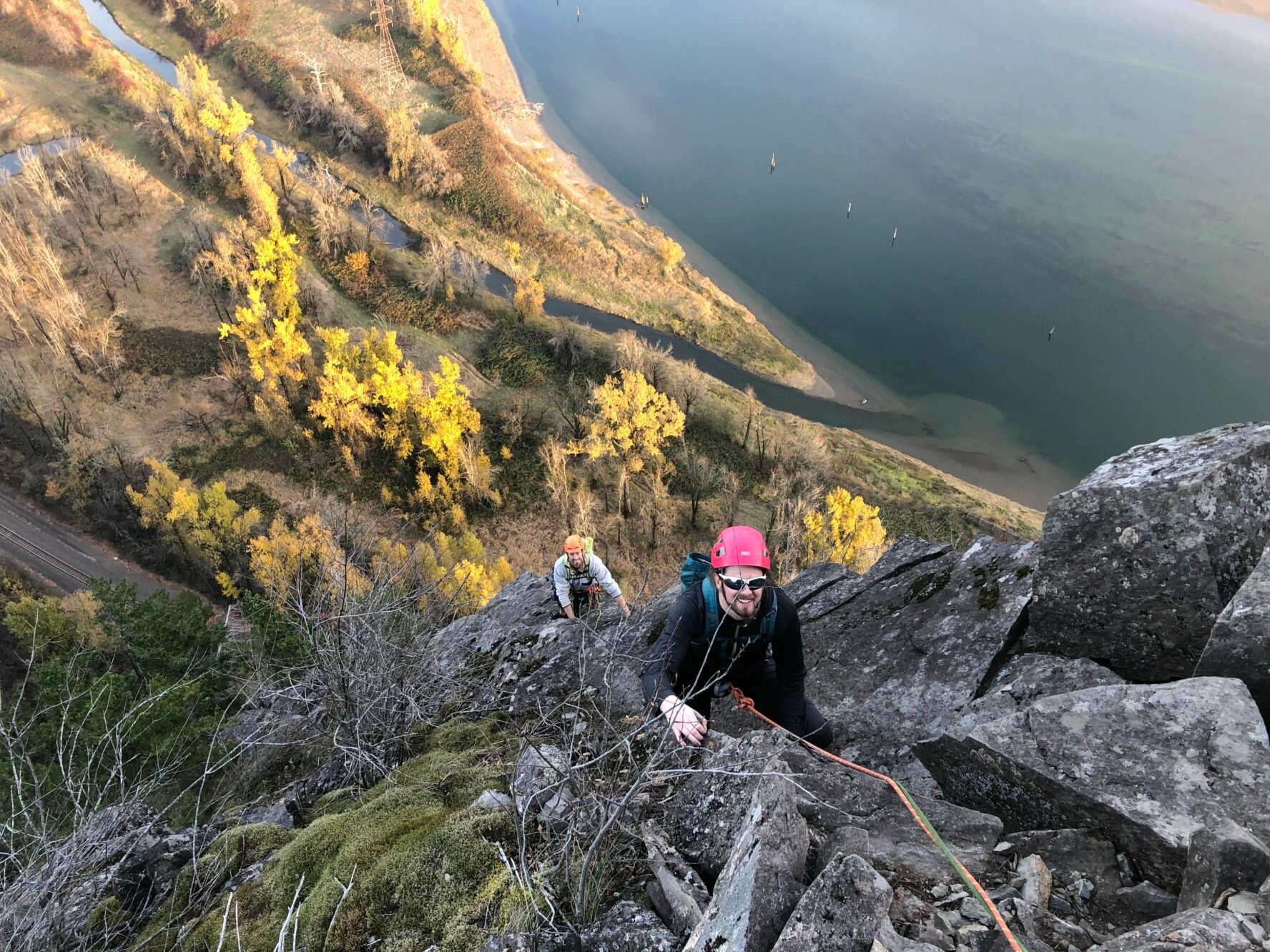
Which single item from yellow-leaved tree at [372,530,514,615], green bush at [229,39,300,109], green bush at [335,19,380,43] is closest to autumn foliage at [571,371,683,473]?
yellow-leaved tree at [372,530,514,615]

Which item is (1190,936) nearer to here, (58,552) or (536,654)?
(536,654)

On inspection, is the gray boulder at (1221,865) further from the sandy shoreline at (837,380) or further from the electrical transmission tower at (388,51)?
the electrical transmission tower at (388,51)

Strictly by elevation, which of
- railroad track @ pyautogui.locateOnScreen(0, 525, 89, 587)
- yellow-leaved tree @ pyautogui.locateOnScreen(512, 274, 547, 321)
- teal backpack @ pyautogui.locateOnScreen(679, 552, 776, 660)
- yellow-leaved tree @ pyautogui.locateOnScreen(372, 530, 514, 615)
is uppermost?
teal backpack @ pyautogui.locateOnScreen(679, 552, 776, 660)

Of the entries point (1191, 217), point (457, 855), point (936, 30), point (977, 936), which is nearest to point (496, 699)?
point (457, 855)

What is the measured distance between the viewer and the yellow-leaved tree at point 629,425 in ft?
125

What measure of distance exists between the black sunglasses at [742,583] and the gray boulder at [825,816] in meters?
1.20

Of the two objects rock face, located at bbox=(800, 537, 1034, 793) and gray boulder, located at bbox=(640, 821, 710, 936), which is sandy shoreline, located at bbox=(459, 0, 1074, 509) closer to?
rock face, located at bbox=(800, 537, 1034, 793)

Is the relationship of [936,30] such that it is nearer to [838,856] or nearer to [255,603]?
[255,603]

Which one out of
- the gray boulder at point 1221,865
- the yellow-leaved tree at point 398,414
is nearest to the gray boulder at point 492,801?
the gray boulder at point 1221,865

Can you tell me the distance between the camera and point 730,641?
5.91 metres

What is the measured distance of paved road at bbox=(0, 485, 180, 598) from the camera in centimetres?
3588

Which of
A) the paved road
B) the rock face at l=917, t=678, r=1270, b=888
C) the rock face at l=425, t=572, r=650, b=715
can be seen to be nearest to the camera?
the rock face at l=917, t=678, r=1270, b=888

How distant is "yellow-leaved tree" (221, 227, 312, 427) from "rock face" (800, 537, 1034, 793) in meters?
37.9

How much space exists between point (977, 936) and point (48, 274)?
55388mm
